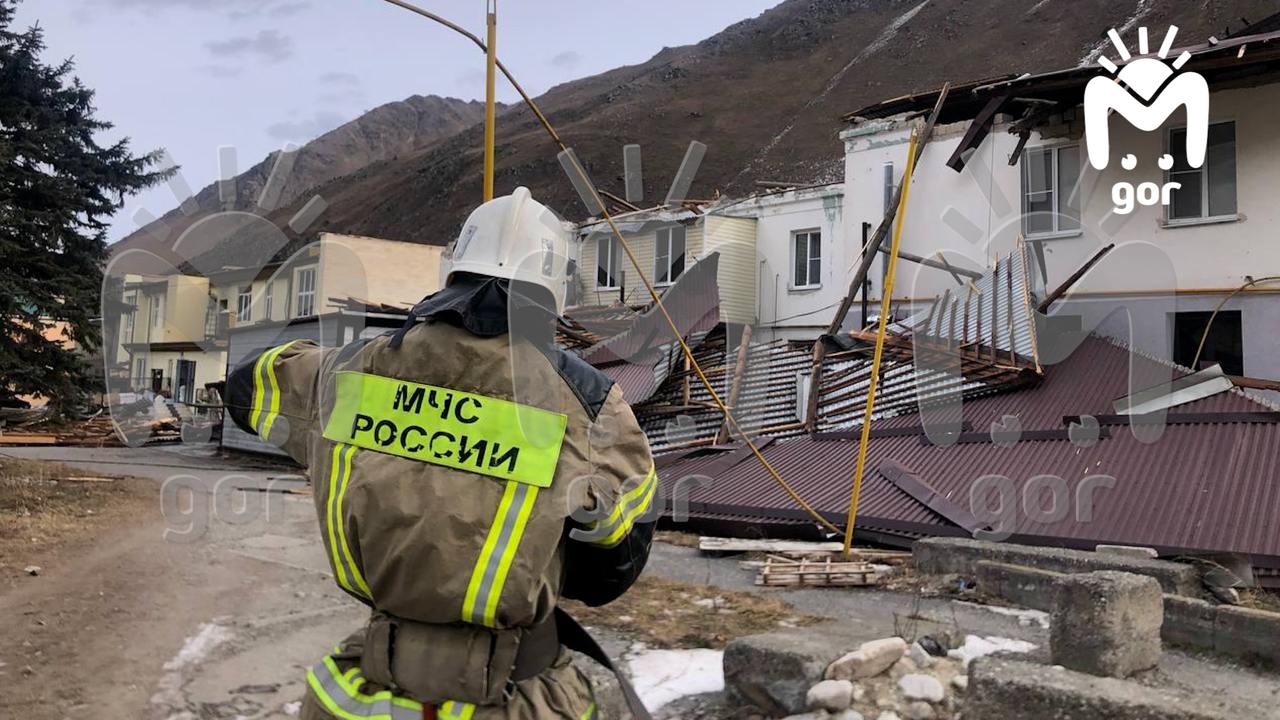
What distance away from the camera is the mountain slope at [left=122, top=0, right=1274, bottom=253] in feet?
238

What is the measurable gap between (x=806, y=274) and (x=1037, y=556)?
16.1 metres

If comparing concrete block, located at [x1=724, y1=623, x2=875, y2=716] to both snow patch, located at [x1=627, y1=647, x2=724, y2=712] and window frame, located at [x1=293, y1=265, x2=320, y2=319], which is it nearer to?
snow patch, located at [x1=627, y1=647, x2=724, y2=712]

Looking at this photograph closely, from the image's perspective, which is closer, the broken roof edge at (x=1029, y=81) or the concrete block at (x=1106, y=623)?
the concrete block at (x=1106, y=623)

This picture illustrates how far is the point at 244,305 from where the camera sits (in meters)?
33.5

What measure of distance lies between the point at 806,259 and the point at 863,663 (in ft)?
61.2

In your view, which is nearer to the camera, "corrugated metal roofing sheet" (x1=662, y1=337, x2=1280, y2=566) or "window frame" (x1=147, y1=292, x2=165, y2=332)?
"corrugated metal roofing sheet" (x1=662, y1=337, x2=1280, y2=566)

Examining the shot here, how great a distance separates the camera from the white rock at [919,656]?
4562 mm

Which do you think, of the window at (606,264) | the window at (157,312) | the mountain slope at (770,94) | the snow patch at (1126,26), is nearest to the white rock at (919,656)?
the window at (606,264)

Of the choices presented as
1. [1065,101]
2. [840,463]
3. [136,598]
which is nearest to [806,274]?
[1065,101]

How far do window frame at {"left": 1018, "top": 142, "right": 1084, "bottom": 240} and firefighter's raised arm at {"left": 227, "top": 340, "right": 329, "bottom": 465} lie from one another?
13457 mm

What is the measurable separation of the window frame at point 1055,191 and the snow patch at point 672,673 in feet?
35.3

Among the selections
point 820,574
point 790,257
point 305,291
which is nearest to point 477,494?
point 820,574

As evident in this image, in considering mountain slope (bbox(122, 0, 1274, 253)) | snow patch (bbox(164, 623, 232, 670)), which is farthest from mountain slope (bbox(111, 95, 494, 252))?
snow patch (bbox(164, 623, 232, 670))

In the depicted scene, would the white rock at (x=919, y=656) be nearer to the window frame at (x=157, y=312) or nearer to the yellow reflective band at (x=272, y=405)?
the yellow reflective band at (x=272, y=405)
